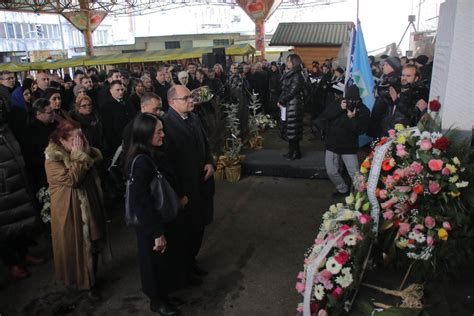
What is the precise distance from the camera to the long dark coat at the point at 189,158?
3.30 m

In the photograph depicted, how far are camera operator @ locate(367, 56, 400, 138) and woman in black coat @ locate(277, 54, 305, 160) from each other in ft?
4.18

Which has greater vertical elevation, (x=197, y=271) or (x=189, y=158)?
(x=189, y=158)

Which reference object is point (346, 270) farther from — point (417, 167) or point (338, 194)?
point (338, 194)

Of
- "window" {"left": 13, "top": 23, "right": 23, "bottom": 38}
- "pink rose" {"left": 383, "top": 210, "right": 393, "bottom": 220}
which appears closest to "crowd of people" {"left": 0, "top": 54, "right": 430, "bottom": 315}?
"pink rose" {"left": 383, "top": 210, "right": 393, "bottom": 220}

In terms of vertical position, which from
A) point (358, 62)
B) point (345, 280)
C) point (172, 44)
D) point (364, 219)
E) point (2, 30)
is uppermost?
point (2, 30)

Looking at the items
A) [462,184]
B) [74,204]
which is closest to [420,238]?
[462,184]

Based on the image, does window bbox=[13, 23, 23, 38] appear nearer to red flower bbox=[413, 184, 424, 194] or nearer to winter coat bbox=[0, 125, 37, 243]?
winter coat bbox=[0, 125, 37, 243]

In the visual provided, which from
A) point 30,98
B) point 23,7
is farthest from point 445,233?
point 23,7

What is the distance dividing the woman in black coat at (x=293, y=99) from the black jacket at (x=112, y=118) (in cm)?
273

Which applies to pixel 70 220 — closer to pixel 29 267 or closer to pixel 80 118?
pixel 29 267

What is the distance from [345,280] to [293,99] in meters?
5.15

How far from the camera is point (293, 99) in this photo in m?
6.88

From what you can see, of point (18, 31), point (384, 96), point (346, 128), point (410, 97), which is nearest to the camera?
point (410, 97)

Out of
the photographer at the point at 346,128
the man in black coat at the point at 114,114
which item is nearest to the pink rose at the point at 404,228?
the photographer at the point at 346,128
